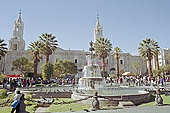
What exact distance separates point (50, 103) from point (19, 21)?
59474 millimetres

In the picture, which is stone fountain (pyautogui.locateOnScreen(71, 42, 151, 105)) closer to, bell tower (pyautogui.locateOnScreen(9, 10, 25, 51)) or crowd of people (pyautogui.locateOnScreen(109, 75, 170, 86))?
crowd of people (pyautogui.locateOnScreen(109, 75, 170, 86))

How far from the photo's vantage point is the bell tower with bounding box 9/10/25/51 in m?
64.0

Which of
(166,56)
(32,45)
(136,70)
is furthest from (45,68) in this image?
→ (166,56)

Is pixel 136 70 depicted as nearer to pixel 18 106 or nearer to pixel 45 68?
pixel 45 68

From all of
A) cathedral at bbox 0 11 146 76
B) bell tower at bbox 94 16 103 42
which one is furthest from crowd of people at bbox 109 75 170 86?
bell tower at bbox 94 16 103 42

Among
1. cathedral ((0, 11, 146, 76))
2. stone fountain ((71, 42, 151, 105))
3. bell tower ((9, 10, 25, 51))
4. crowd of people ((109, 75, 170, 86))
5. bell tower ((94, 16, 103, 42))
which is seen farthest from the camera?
bell tower ((94, 16, 103, 42))

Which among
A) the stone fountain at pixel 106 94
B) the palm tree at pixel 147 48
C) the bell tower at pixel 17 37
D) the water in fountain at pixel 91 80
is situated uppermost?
the bell tower at pixel 17 37

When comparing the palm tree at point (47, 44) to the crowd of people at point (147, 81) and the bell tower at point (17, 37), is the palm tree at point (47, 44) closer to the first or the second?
the crowd of people at point (147, 81)

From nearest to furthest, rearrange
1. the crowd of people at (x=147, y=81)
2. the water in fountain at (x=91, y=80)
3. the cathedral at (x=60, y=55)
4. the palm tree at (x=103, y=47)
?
the water in fountain at (x=91, y=80) → the crowd of people at (x=147, y=81) → the palm tree at (x=103, y=47) → the cathedral at (x=60, y=55)

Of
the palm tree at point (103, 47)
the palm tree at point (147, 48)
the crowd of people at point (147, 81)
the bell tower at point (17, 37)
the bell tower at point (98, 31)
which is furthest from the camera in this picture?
the bell tower at point (98, 31)

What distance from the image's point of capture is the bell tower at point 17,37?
2520 inches

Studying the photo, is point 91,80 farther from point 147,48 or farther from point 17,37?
point 17,37

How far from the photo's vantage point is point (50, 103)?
1098 centimetres

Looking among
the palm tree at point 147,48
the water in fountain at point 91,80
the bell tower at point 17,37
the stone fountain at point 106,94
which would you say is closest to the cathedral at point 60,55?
the bell tower at point 17,37
